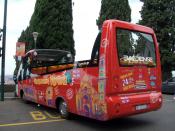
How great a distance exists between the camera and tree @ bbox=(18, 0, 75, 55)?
32594mm

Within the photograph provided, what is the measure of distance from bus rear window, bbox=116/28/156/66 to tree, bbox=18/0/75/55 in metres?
22.8

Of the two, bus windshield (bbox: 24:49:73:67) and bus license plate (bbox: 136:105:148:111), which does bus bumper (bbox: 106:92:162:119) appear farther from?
bus windshield (bbox: 24:49:73:67)

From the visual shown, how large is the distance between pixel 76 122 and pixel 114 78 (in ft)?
7.84

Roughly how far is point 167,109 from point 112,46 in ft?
17.7

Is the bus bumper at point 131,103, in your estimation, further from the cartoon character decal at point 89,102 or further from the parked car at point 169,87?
the parked car at point 169,87

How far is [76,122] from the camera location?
10.5 meters

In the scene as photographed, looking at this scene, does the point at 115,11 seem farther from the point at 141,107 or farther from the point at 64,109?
the point at 141,107

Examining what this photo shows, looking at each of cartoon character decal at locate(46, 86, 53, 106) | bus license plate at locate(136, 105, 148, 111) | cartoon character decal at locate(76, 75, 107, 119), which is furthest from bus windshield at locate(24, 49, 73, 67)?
bus license plate at locate(136, 105, 148, 111)

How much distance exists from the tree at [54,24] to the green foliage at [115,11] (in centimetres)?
423

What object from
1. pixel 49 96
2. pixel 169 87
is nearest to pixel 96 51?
pixel 49 96

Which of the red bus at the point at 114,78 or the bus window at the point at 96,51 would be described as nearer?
the red bus at the point at 114,78

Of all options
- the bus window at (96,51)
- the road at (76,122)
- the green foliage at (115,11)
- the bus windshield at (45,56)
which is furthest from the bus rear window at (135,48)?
the green foliage at (115,11)

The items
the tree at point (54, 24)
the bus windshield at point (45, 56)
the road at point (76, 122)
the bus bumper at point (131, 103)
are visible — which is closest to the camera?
the bus bumper at point (131, 103)

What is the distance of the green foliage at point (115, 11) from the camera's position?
36.3m
